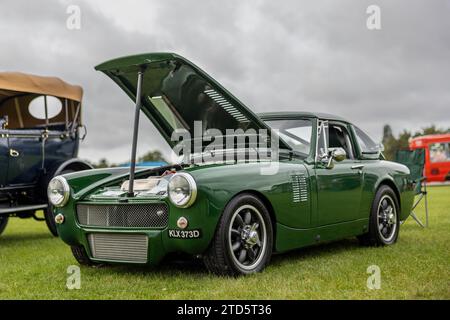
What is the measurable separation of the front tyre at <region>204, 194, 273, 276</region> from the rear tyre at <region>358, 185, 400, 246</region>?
6.57 feet

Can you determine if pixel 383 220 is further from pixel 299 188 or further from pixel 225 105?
pixel 225 105

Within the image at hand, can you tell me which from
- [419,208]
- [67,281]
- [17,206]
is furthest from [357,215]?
[419,208]

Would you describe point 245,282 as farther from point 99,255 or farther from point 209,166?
point 99,255

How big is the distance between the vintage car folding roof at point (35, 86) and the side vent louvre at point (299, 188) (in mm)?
5164

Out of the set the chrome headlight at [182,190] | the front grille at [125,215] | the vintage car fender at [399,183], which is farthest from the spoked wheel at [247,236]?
the vintage car fender at [399,183]

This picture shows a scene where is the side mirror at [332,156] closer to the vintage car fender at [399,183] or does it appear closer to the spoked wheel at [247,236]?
the vintage car fender at [399,183]

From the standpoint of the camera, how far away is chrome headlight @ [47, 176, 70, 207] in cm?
514

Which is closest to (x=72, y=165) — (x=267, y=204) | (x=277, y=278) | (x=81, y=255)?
(x=81, y=255)

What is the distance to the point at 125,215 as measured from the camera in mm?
4734

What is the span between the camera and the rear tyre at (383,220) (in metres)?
6.43

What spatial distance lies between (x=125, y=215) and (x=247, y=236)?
3.48 feet

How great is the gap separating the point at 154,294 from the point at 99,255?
994 millimetres

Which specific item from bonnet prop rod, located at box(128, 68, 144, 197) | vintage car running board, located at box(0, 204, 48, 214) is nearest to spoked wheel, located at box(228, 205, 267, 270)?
bonnet prop rod, located at box(128, 68, 144, 197)

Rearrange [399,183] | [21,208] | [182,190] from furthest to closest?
1. [21,208]
2. [399,183]
3. [182,190]
